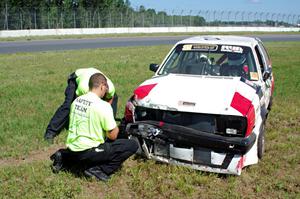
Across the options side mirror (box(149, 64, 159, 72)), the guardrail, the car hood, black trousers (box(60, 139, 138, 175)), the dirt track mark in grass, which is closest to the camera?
black trousers (box(60, 139, 138, 175))

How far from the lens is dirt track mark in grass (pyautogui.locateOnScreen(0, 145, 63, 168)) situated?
5266 mm

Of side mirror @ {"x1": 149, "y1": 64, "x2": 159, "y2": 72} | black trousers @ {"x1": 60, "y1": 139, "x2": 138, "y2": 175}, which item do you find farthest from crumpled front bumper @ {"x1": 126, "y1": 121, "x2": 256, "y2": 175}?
side mirror @ {"x1": 149, "y1": 64, "x2": 159, "y2": 72}

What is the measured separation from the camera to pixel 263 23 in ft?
205

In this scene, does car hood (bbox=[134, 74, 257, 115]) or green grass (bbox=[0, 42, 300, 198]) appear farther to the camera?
car hood (bbox=[134, 74, 257, 115])

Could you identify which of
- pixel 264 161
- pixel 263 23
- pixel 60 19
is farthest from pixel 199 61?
pixel 263 23

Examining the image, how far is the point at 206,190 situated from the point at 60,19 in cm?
4137

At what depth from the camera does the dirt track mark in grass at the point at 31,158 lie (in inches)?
207

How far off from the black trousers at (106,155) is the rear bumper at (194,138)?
0.31 m

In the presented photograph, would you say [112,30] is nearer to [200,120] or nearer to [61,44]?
[61,44]

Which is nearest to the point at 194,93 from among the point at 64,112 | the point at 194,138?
the point at 194,138

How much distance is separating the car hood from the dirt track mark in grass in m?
1.67

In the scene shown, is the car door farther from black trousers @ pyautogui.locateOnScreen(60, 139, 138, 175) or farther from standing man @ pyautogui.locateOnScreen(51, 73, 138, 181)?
standing man @ pyautogui.locateOnScreen(51, 73, 138, 181)

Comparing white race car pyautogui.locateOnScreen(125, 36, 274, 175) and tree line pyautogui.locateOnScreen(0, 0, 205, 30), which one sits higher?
tree line pyautogui.locateOnScreen(0, 0, 205, 30)

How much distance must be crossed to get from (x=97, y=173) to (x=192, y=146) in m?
1.24
